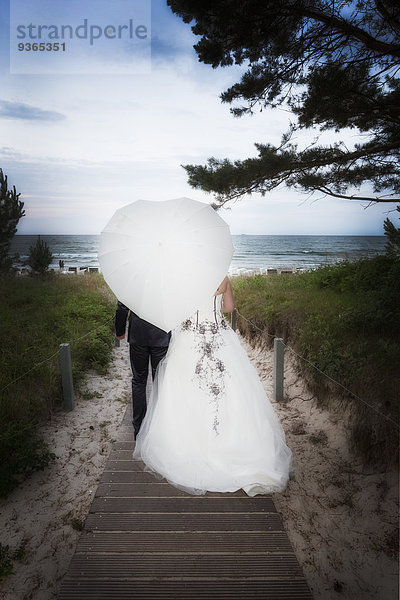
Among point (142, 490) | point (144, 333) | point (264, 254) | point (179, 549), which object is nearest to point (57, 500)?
point (142, 490)

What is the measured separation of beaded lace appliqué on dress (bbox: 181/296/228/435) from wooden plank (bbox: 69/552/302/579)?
3.24ft

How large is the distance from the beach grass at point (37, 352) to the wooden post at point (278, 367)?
3320 mm

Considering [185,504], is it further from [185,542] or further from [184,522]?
[185,542]

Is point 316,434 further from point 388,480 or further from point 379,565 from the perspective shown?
point 379,565

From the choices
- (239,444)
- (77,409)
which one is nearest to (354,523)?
(239,444)

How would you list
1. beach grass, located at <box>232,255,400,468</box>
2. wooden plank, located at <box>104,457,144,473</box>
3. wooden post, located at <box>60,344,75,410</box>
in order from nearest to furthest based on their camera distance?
1. wooden plank, located at <box>104,457,144,473</box>
2. beach grass, located at <box>232,255,400,468</box>
3. wooden post, located at <box>60,344,75,410</box>

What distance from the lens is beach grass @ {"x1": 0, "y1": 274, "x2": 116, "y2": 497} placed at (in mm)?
3459

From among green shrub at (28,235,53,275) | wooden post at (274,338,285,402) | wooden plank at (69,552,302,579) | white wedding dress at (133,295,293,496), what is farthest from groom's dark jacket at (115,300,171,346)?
green shrub at (28,235,53,275)

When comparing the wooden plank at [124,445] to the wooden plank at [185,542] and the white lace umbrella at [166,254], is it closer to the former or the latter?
the wooden plank at [185,542]

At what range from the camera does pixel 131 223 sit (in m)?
2.71

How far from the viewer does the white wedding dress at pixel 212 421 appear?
300 cm

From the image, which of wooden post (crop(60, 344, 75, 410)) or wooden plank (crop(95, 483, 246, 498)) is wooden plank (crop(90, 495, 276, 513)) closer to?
wooden plank (crop(95, 483, 246, 498))

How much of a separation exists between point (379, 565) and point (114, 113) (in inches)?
784

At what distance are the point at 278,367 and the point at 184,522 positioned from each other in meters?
2.96
